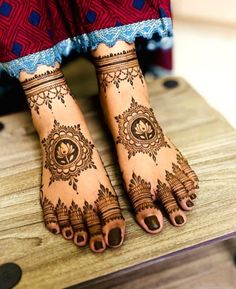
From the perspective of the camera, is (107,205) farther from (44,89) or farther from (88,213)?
(44,89)

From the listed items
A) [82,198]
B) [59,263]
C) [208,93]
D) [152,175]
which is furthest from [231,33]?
[59,263]

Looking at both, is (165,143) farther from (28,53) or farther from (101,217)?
(28,53)

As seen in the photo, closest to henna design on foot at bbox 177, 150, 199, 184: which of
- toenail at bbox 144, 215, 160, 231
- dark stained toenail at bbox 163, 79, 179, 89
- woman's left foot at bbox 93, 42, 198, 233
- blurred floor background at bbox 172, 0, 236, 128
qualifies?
woman's left foot at bbox 93, 42, 198, 233

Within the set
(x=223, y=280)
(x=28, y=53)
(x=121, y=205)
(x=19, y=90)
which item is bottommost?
(x=223, y=280)

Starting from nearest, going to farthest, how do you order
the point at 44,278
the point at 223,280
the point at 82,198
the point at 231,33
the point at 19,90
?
the point at 44,278 → the point at 82,198 → the point at 223,280 → the point at 19,90 → the point at 231,33

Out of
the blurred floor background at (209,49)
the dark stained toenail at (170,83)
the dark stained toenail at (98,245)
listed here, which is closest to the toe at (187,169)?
the dark stained toenail at (98,245)

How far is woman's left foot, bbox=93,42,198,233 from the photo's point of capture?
0.77 meters

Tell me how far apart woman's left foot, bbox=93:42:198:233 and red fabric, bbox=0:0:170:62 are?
62mm

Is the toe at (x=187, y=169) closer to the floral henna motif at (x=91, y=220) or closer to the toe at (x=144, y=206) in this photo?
the toe at (x=144, y=206)

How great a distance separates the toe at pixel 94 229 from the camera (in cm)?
71

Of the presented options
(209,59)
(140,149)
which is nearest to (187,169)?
(140,149)

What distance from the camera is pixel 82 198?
2.57 feet

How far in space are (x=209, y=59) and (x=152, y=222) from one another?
3.38 ft

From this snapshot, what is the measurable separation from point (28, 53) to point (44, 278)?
0.45 meters
